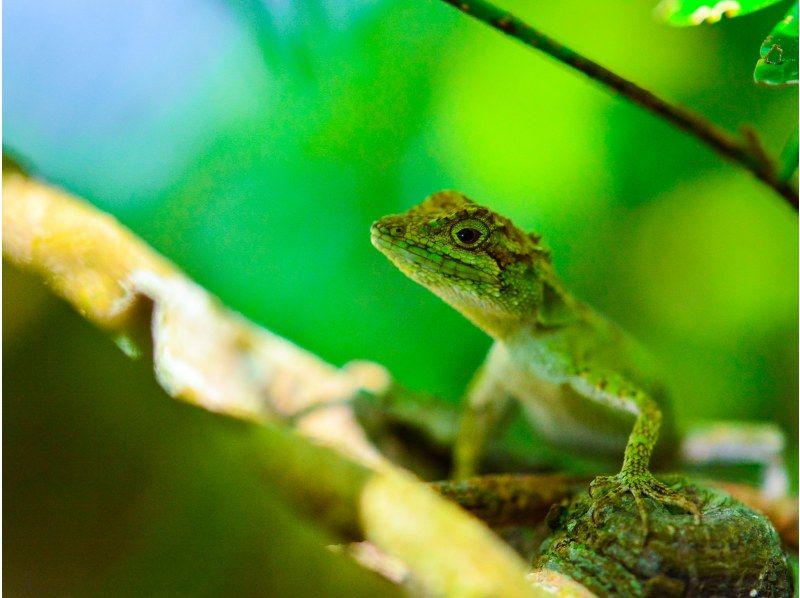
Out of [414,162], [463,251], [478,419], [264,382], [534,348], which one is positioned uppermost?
[414,162]

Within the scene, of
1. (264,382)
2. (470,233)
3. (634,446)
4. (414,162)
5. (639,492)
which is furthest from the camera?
(414,162)

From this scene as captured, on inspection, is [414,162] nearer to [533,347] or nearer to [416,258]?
[533,347]

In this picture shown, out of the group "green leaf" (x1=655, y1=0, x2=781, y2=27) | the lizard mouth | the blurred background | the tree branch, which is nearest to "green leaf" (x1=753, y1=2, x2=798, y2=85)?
"green leaf" (x1=655, y1=0, x2=781, y2=27)

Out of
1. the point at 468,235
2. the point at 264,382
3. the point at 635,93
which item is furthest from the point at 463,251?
the point at 264,382

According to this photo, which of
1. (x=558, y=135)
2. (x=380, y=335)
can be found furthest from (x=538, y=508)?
(x=558, y=135)

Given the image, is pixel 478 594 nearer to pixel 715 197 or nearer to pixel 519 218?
pixel 519 218

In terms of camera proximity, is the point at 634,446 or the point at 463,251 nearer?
the point at 634,446
